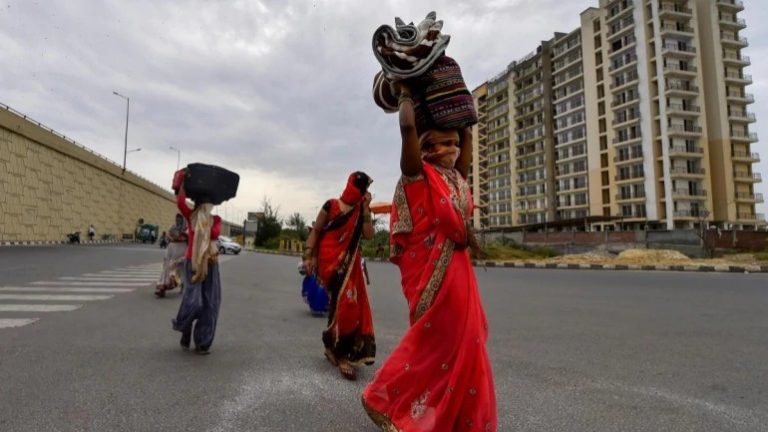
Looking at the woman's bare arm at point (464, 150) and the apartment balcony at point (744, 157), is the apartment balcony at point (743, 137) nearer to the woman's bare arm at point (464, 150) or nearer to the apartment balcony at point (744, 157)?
the apartment balcony at point (744, 157)

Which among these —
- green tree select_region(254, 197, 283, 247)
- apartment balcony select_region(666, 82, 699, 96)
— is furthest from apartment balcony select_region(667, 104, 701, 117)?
green tree select_region(254, 197, 283, 247)

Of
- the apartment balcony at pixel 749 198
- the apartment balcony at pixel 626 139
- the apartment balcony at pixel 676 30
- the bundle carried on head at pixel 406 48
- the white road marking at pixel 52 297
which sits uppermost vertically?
the apartment balcony at pixel 676 30

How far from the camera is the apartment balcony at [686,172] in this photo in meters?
47.6

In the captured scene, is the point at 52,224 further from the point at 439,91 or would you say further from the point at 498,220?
the point at 498,220

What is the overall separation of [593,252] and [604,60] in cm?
3411

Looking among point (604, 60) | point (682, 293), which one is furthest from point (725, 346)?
point (604, 60)

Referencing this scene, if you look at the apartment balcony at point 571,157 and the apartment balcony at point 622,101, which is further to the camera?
the apartment balcony at point 571,157

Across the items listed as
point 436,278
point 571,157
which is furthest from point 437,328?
point 571,157

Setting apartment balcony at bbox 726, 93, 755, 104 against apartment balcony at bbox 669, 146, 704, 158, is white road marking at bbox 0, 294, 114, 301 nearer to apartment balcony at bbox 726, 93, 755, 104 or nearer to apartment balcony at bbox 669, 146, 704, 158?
apartment balcony at bbox 669, 146, 704, 158

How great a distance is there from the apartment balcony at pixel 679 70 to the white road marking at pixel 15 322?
57.4 meters

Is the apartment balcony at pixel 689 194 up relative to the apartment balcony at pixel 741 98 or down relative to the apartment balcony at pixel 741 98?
down

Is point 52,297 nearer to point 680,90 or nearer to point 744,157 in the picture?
point 680,90

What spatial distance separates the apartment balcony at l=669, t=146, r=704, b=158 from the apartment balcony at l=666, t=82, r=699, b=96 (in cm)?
579

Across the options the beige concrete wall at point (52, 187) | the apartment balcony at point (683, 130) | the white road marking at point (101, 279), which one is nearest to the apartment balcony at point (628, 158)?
the apartment balcony at point (683, 130)
